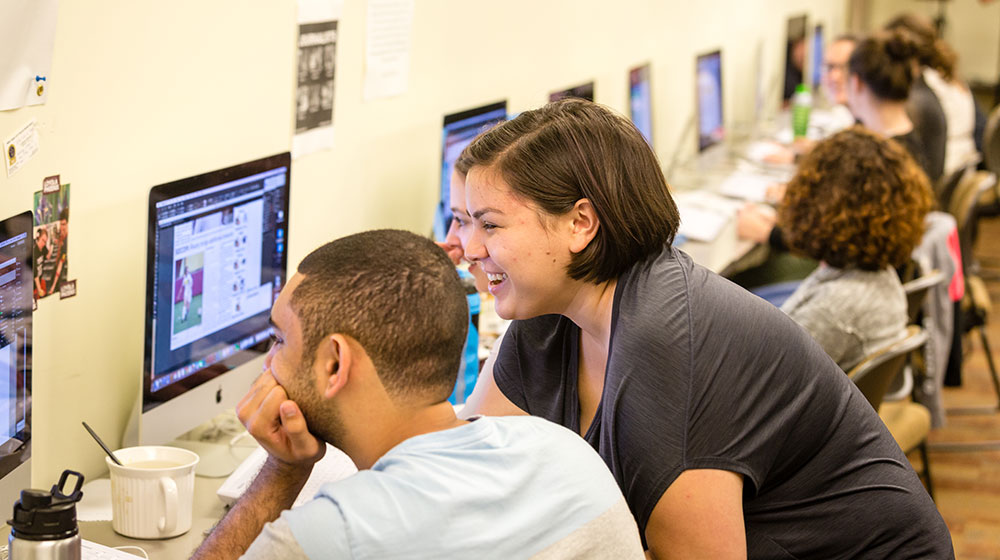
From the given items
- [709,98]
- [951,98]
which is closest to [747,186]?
[709,98]

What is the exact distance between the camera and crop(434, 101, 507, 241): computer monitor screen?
2.56 metres

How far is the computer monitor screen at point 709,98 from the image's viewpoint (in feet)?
14.9

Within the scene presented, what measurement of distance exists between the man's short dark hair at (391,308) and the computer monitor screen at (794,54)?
5.26 meters

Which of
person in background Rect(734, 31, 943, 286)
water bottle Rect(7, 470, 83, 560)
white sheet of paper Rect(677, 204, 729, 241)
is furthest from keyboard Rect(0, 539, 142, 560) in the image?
person in background Rect(734, 31, 943, 286)

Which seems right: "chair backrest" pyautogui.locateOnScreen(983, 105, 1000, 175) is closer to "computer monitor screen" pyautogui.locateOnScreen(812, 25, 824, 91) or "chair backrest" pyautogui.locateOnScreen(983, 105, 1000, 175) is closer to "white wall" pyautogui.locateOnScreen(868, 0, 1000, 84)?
"computer monitor screen" pyautogui.locateOnScreen(812, 25, 824, 91)

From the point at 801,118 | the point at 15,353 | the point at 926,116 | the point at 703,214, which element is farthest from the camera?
the point at 801,118

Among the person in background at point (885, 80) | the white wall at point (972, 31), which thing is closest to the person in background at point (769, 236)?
the person in background at point (885, 80)

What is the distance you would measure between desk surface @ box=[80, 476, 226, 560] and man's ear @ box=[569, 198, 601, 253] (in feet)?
2.29

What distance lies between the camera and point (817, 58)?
23.3ft

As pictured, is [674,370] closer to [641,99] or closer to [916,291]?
[916,291]

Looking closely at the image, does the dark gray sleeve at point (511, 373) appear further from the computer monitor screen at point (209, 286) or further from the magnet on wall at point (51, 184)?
the magnet on wall at point (51, 184)

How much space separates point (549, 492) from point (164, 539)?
76 centimetres

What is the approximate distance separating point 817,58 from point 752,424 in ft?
20.2

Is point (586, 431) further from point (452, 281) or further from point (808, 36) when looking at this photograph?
point (808, 36)
